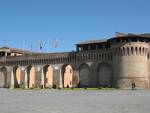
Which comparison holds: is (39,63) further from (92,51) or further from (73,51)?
(92,51)

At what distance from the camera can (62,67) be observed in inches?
3167

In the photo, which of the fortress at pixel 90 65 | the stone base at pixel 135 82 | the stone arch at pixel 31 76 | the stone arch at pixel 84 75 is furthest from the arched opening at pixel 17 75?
the stone base at pixel 135 82

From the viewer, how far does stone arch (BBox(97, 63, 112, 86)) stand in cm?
7294

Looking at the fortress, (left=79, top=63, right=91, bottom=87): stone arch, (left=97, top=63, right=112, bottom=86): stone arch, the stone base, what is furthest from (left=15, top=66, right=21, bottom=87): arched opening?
the stone base

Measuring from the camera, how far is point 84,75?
76.6 metres

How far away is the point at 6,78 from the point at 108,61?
33.4 metres

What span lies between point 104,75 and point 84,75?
551 centimetres

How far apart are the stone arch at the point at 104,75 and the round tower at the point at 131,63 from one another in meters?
3.11

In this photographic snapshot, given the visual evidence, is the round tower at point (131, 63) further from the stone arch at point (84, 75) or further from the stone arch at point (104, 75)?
the stone arch at point (84, 75)

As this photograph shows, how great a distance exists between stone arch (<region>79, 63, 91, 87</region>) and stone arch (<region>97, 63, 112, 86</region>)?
2956 millimetres

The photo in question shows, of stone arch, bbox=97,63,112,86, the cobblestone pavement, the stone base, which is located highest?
stone arch, bbox=97,63,112,86

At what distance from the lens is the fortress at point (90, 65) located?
68250 mm

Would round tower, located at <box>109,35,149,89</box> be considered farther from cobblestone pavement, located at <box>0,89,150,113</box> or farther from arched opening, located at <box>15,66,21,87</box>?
cobblestone pavement, located at <box>0,89,150,113</box>

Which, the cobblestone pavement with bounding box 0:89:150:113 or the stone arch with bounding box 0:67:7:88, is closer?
the cobblestone pavement with bounding box 0:89:150:113
